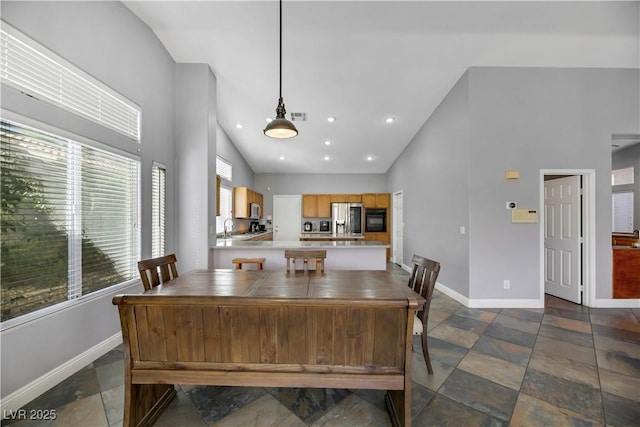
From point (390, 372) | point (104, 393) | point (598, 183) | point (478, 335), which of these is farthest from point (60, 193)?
point (598, 183)

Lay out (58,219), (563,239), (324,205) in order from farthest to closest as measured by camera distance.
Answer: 1. (324,205)
2. (563,239)
3. (58,219)

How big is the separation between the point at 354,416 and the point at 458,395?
30.1 inches

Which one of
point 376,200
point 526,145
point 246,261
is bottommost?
point 246,261

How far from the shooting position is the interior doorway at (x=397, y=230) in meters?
6.35

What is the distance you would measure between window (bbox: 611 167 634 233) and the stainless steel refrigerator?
5.32 meters

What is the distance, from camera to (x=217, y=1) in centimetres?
237

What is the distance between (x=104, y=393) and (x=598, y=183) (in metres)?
5.67

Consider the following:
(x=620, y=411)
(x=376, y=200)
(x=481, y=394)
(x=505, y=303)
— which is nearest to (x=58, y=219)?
(x=481, y=394)

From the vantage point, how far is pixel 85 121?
6.75 feet

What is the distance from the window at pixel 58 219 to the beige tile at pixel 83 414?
2.32 feet

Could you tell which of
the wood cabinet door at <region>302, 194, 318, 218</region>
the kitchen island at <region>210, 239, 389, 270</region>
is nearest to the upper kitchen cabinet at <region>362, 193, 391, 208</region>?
the wood cabinet door at <region>302, 194, 318, 218</region>

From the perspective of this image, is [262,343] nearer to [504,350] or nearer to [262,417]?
[262,417]

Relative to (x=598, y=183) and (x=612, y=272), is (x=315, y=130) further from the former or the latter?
(x=612, y=272)

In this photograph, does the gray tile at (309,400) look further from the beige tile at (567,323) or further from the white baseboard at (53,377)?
the beige tile at (567,323)
